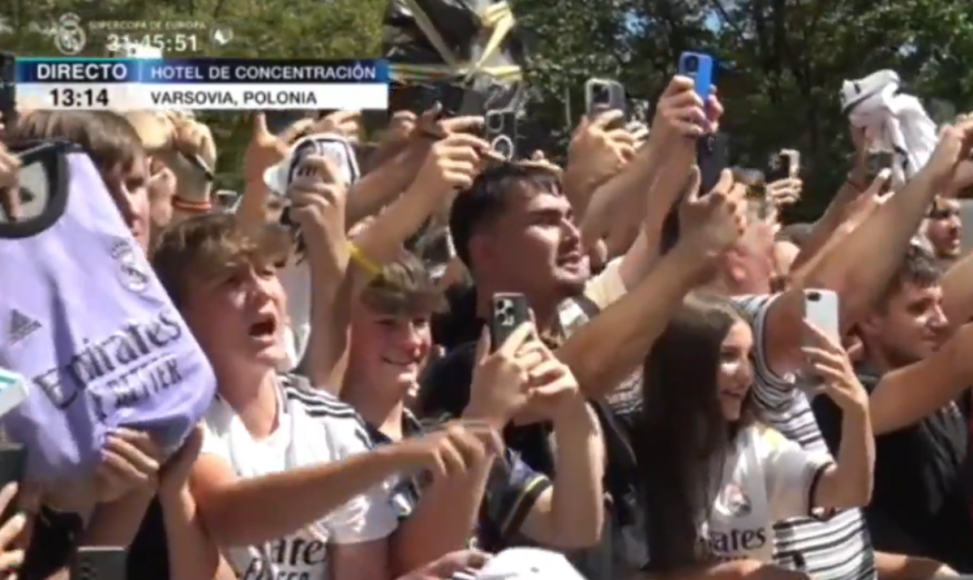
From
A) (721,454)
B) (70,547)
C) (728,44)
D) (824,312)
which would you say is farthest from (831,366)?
(728,44)

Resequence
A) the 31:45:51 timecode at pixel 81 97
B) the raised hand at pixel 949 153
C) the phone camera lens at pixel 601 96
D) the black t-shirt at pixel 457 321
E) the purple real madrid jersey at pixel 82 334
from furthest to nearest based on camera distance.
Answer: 1. the phone camera lens at pixel 601 96
2. the 31:45:51 timecode at pixel 81 97
3. the raised hand at pixel 949 153
4. the black t-shirt at pixel 457 321
5. the purple real madrid jersey at pixel 82 334

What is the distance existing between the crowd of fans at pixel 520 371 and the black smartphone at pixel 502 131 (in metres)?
0.24

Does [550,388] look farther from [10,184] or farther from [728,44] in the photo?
[728,44]

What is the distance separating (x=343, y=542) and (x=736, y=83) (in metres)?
22.6

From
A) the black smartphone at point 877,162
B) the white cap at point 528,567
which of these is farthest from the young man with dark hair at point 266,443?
the black smartphone at point 877,162

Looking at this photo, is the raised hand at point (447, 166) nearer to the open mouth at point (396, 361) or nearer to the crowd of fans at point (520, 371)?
the crowd of fans at point (520, 371)

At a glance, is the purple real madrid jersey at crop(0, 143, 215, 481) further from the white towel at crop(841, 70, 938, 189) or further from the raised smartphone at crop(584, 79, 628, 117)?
the white towel at crop(841, 70, 938, 189)

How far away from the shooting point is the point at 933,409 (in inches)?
182

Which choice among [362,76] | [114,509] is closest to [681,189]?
[362,76]

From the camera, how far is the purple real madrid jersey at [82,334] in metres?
2.72

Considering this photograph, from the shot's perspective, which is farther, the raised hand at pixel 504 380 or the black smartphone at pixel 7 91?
the black smartphone at pixel 7 91

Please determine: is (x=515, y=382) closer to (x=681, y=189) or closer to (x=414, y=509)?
(x=414, y=509)

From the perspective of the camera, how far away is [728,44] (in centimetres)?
2652

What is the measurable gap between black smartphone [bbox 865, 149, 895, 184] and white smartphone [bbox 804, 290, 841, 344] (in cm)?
190
